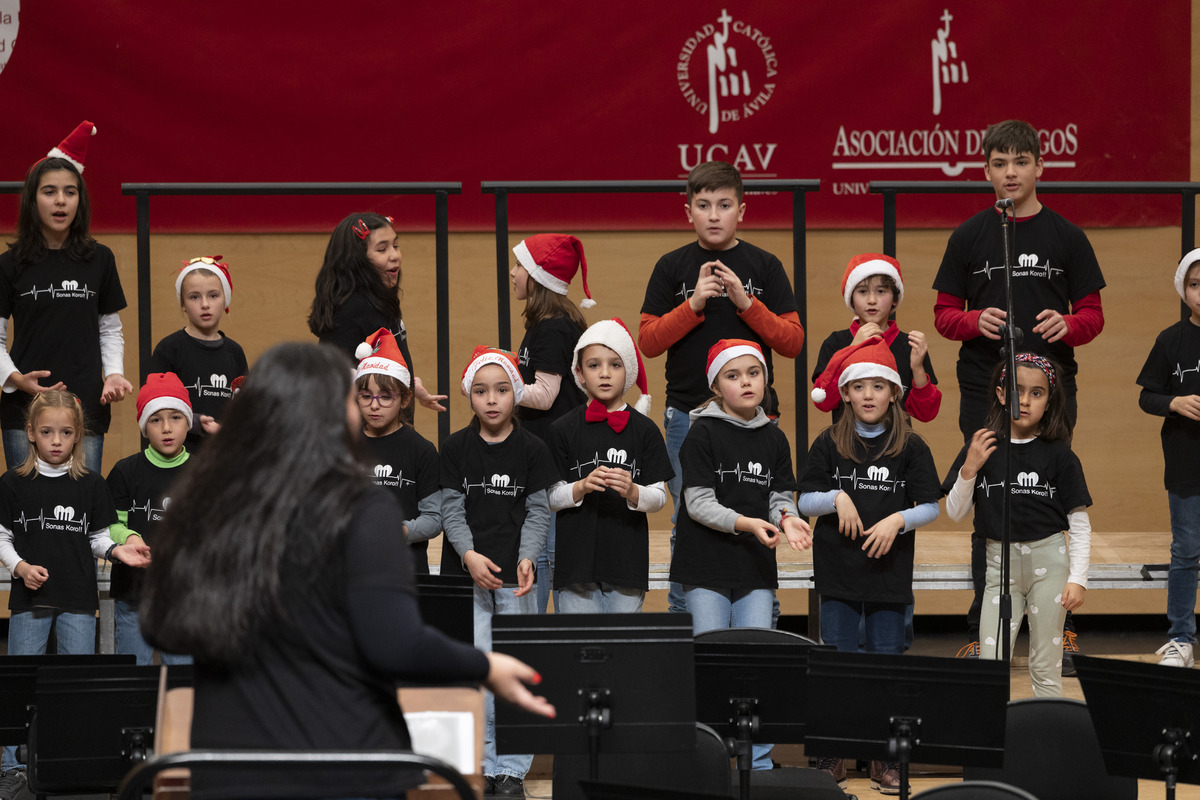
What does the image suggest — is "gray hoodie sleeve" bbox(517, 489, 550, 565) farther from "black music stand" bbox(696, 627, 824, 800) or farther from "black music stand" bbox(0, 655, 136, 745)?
"black music stand" bbox(0, 655, 136, 745)

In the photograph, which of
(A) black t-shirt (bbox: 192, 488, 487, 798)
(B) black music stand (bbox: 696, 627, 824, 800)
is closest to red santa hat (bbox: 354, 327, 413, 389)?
(B) black music stand (bbox: 696, 627, 824, 800)

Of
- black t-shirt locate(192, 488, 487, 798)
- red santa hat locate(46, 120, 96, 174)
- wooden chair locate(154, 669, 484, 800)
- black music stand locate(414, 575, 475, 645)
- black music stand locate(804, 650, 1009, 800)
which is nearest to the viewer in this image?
black t-shirt locate(192, 488, 487, 798)

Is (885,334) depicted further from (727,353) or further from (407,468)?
(407,468)

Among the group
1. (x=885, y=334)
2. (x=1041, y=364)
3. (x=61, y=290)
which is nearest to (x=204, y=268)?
(x=61, y=290)

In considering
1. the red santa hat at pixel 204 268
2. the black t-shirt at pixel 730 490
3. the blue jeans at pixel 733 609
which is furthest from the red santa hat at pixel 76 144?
the blue jeans at pixel 733 609

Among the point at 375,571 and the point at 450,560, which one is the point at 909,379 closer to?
the point at 450,560

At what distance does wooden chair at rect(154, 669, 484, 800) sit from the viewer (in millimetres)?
2291

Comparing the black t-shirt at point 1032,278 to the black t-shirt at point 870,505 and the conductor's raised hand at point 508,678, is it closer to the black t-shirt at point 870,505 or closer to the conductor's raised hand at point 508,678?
the black t-shirt at point 870,505

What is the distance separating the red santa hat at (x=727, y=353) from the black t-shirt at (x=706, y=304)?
0.16 meters

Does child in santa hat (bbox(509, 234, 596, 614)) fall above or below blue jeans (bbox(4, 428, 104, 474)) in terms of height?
above

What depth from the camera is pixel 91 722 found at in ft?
10.8

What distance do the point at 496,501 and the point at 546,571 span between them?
1.07 ft

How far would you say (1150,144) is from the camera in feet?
20.5

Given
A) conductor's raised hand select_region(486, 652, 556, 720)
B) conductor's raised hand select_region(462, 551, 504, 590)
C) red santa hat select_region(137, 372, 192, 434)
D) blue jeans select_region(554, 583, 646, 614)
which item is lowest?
blue jeans select_region(554, 583, 646, 614)
